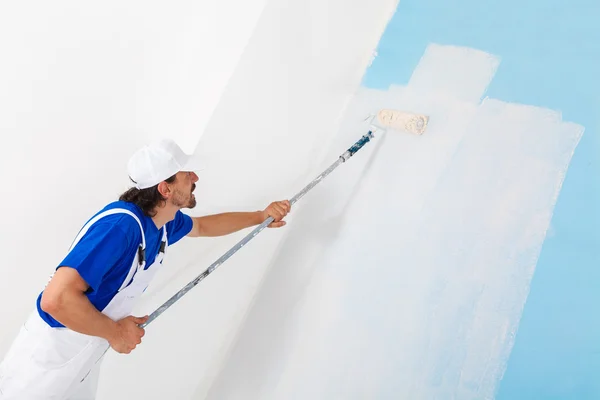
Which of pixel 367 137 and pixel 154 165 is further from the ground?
pixel 367 137

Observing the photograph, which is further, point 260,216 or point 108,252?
point 260,216

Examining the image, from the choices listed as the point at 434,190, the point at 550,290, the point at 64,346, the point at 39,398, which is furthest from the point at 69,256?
the point at 550,290

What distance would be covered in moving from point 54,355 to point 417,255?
2.99 feet

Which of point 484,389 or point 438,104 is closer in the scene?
point 484,389

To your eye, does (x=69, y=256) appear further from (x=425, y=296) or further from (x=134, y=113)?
(x=425, y=296)

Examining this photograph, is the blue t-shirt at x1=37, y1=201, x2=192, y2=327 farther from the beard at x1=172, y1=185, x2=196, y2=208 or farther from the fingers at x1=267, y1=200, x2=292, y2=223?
the fingers at x1=267, y1=200, x2=292, y2=223

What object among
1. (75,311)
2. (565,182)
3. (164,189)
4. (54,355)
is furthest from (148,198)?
(565,182)

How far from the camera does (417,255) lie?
1.49 metres

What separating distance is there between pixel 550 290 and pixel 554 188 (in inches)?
9.1

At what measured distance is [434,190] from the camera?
151 centimetres

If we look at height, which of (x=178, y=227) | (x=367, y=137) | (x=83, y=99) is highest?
(x=367, y=137)

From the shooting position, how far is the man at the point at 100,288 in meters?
1.19

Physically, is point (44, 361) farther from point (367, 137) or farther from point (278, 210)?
point (367, 137)

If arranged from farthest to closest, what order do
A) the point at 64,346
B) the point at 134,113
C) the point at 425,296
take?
the point at 134,113 → the point at 425,296 → the point at 64,346
